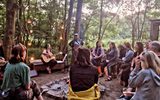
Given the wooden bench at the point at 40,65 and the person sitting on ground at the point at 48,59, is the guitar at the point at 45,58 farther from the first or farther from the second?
the wooden bench at the point at 40,65

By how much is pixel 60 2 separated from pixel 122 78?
35.5 ft

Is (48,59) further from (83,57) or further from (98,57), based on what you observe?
(83,57)

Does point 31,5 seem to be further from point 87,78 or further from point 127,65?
point 87,78

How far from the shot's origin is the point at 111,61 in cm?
884

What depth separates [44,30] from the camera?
634 inches

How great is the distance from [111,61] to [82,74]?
18.4 feet

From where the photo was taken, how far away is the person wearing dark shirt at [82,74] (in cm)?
334

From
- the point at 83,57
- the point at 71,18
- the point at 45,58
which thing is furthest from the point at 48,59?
the point at 83,57

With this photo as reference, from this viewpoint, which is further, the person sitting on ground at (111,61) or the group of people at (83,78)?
the person sitting on ground at (111,61)

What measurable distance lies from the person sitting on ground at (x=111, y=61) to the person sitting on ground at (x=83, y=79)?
531cm

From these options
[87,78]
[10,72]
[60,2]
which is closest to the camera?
[87,78]

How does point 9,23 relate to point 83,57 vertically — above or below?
above

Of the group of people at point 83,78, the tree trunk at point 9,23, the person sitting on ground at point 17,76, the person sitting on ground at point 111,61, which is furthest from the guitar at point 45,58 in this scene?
the person sitting on ground at point 17,76

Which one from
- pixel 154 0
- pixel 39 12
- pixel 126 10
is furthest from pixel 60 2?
pixel 154 0
